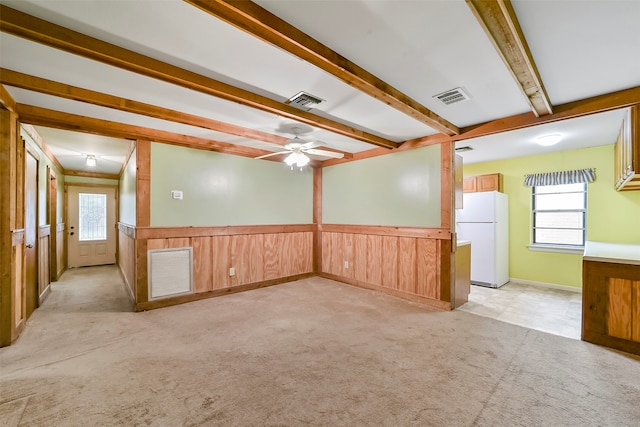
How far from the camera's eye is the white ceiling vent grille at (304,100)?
2.62 m

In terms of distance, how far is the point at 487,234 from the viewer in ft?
16.1

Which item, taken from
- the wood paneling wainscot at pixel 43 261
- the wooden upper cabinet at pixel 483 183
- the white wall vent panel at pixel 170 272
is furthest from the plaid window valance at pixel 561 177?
the wood paneling wainscot at pixel 43 261

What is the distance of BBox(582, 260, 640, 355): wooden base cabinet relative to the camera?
2.53 metres

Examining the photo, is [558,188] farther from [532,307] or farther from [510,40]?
[510,40]

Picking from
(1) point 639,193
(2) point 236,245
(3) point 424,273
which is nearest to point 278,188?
(2) point 236,245

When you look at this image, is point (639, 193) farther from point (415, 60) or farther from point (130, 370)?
point (130, 370)

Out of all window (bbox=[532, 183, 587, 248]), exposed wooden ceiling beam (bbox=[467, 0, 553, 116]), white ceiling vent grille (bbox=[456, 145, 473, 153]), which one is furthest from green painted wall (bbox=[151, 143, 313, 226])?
Result: window (bbox=[532, 183, 587, 248])

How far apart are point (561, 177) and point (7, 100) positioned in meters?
7.66

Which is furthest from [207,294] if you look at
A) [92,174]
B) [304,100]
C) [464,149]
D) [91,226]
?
[92,174]

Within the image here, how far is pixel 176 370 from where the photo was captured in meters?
2.21

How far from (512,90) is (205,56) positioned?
280cm

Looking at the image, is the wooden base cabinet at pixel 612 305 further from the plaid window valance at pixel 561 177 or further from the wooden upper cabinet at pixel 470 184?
the wooden upper cabinet at pixel 470 184

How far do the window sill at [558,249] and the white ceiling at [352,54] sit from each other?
2.30 metres

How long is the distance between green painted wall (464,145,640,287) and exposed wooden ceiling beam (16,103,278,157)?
5.29m
